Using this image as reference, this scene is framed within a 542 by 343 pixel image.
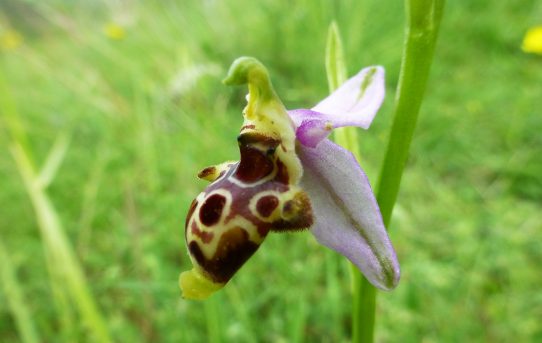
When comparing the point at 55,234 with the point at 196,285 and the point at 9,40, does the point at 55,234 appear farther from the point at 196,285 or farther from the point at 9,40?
the point at 9,40

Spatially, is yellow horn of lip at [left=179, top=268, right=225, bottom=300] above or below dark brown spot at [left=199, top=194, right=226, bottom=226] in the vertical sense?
below

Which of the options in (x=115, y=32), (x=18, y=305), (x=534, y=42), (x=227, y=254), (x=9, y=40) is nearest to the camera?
(x=227, y=254)

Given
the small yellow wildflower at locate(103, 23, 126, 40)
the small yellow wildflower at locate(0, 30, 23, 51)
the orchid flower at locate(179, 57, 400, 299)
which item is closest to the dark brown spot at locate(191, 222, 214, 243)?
the orchid flower at locate(179, 57, 400, 299)

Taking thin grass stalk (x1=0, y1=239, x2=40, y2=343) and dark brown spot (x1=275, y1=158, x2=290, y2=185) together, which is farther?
thin grass stalk (x1=0, y1=239, x2=40, y2=343)

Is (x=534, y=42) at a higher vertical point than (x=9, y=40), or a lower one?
lower

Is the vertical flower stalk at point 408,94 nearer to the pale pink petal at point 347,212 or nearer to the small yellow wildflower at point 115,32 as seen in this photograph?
the pale pink petal at point 347,212

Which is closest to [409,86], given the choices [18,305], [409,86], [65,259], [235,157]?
[409,86]

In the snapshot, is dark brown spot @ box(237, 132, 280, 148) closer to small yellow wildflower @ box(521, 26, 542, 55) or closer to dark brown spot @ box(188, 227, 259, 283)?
dark brown spot @ box(188, 227, 259, 283)

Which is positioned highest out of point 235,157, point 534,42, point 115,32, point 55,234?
point 115,32

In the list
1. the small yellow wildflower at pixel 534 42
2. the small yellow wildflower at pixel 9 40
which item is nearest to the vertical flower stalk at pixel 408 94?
the small yellow wildflower at pixel 534 42
